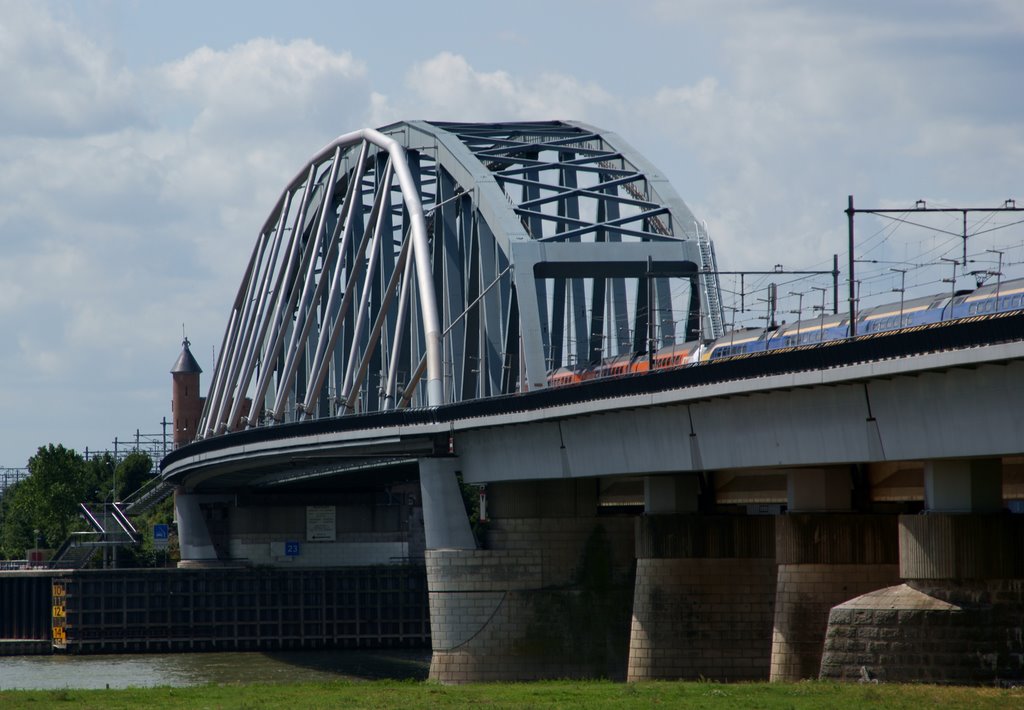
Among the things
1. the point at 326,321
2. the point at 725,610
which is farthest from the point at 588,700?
the point at 326,321

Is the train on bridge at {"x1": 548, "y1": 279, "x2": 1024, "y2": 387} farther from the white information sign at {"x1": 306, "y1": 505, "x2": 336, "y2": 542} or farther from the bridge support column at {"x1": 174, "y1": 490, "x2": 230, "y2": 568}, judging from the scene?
the bridge support column at {"x1": 174, "y1": 490, "x2": 230, "y2": 568}

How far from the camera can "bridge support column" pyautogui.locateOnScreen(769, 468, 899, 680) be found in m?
51.7

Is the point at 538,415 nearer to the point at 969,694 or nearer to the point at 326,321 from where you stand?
the point at 969,694

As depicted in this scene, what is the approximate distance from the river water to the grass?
28.6 m

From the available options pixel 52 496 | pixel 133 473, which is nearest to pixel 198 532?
pixel 52 496

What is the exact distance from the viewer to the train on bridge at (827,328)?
48531mm

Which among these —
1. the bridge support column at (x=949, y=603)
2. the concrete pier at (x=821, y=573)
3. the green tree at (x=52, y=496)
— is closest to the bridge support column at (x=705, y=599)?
the concrete pier at (x=821, y=573)

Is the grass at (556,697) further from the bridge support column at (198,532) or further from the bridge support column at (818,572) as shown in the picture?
the bridge support column at (198,532)

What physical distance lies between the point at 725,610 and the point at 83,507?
97.6 metres

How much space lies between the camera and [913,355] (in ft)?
134

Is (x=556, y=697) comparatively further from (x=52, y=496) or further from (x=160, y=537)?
(x=52, y=496)

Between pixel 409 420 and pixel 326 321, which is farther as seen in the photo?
pixel 326 321

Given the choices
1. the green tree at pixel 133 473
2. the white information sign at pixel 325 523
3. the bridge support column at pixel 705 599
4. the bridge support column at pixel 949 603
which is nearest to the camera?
the bridge support column at pixel 949 603

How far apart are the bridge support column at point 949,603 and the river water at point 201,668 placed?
3962cm
